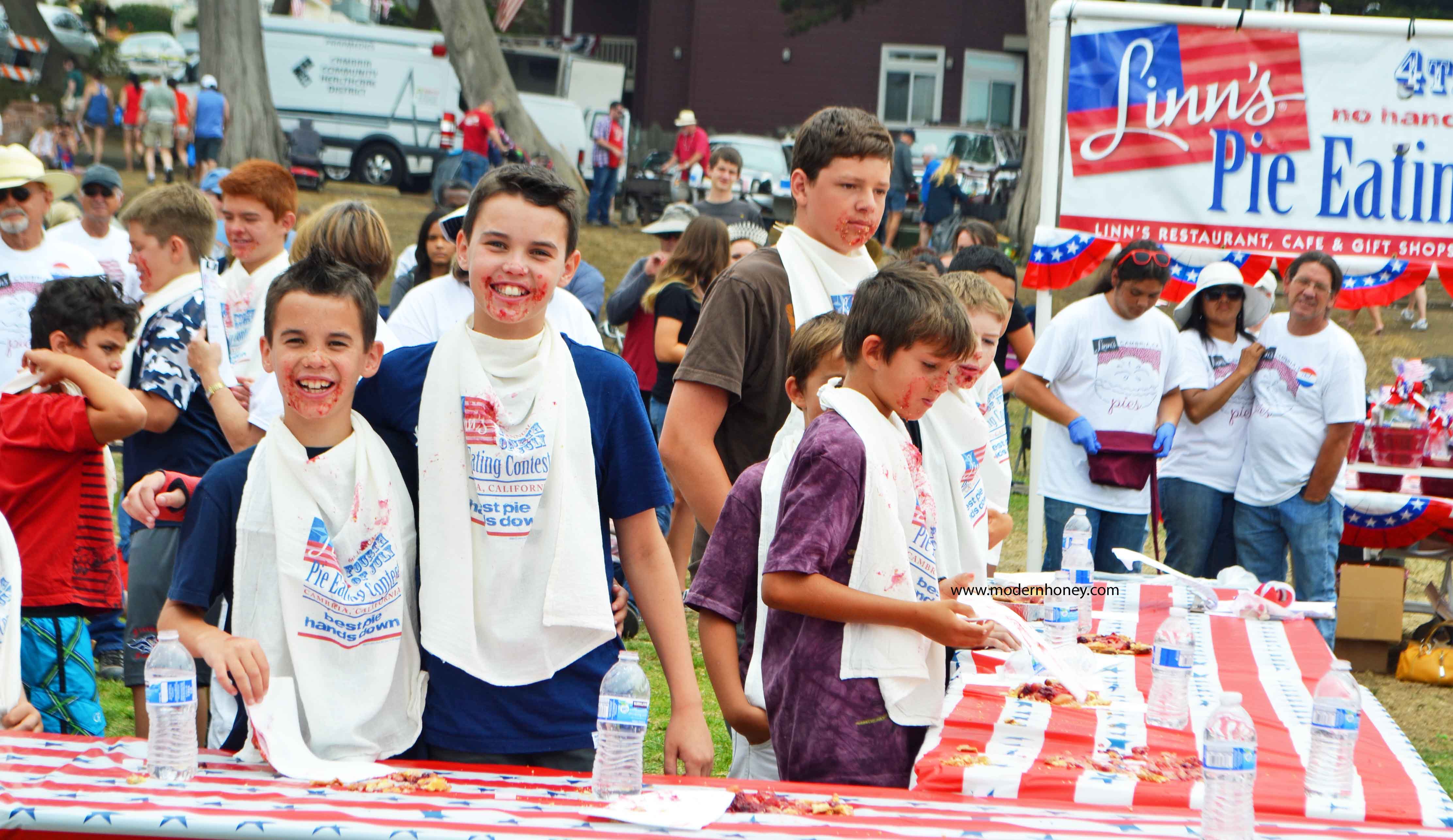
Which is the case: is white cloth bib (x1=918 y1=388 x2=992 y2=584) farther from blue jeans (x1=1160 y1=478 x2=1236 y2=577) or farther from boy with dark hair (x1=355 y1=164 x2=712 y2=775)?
blue jeans (x1=1160 y1=478 x2=1236 y2=577)

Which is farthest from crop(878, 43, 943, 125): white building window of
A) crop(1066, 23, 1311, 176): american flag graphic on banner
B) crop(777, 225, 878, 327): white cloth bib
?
crop(777, 225, 878, 327): white cloth bib

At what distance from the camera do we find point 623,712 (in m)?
2.35

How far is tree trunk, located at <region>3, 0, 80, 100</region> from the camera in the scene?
23.3m

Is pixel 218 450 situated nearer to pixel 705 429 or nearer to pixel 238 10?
pixel 705 429

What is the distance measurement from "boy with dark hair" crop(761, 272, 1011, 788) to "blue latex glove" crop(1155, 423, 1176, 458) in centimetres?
326

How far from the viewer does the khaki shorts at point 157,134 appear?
2095cm

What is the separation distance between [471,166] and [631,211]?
5068 millimetres

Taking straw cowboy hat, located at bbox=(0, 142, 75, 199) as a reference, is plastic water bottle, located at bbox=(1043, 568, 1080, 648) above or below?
below

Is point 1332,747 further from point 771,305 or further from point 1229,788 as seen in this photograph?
point 771,305

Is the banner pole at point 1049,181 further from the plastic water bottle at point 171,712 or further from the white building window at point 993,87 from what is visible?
the white building window at point 993,87

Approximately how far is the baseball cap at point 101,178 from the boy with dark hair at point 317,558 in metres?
5.94

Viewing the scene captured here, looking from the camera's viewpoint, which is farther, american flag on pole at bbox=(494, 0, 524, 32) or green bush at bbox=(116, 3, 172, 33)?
green bush at bbox=(116, 3, 172, 33)

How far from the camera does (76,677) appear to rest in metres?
4.15

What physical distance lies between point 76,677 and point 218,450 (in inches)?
31.1
